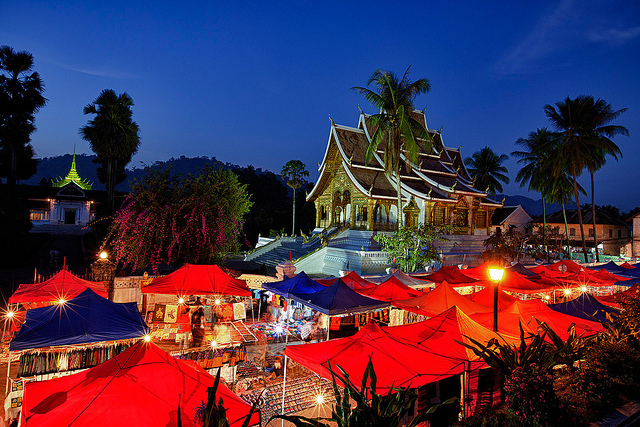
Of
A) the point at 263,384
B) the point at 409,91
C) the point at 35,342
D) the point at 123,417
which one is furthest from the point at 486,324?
the point at 409,91

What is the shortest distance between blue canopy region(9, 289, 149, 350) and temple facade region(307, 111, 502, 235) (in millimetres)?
20405

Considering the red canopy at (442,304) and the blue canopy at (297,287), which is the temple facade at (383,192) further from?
the red canopy at (442,304)

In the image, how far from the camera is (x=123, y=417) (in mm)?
3822

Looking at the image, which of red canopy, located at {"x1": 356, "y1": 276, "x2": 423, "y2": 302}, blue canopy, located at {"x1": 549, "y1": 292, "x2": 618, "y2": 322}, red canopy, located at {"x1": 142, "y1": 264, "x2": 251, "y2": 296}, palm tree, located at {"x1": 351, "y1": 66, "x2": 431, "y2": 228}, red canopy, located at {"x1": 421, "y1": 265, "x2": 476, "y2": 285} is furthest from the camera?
palm tree, located at {"x1": 351, "y1": 66, "x2": 431, "y2": 228}

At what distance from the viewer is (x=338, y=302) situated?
30.3ft

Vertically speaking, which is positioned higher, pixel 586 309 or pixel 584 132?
pixel 584 132

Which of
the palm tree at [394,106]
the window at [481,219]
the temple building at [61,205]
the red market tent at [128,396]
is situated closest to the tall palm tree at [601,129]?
the window at [481,219]

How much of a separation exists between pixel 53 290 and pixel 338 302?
7513 mm

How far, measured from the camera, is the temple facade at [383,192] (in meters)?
27.5

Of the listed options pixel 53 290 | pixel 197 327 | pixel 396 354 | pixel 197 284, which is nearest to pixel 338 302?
pixel 396 354

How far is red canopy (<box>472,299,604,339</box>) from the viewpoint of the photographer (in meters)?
7.80

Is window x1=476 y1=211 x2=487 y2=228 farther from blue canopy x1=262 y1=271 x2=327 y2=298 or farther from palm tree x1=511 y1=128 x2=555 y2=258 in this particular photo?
blue canopy x1=262 y1=271 x2=327 y2=298

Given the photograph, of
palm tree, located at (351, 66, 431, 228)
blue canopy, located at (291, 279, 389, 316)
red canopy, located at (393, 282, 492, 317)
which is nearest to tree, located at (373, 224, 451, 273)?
palm tree, located at (351, 66, 431, 228)

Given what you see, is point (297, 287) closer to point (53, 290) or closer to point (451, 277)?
point (53, 290)
